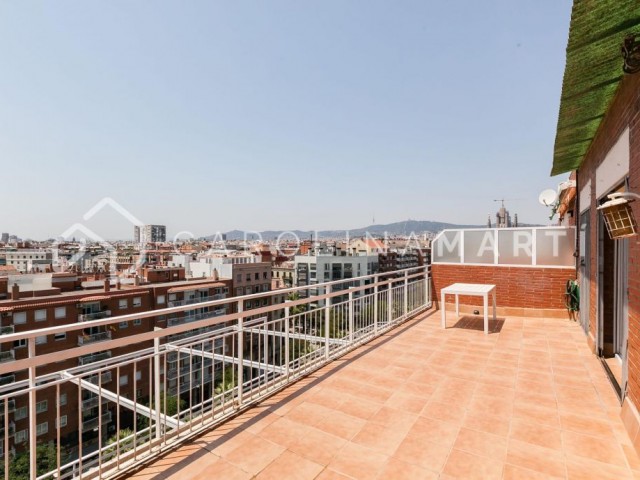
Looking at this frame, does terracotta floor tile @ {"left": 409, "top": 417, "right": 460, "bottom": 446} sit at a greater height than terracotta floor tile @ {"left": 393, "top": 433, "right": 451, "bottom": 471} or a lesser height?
lesser

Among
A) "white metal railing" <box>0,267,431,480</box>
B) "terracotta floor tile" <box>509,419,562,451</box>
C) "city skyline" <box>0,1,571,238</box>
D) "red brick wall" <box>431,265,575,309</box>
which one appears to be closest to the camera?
"white metal railing" <box>0,267,431,480</box>

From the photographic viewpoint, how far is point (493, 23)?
746 centimetres

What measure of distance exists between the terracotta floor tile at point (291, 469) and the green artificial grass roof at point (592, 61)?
3578 millimetres

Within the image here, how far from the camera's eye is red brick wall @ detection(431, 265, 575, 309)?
282 inches

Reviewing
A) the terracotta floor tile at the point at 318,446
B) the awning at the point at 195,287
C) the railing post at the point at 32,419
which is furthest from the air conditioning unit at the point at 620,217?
the awning at the point at 195,287

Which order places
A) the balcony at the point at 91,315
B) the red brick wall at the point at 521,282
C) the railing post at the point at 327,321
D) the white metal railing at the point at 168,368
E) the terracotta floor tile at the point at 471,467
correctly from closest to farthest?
the white metal railing at the point at 168,368 < the terracotta floor tile at the point at 471,467 < the railing post at the point at 327,321 < the red brick wall at the point at 521,282 < the balcony at the point at 91,315

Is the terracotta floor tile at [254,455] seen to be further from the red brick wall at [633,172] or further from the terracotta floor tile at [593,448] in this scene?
the red brick wall at [633,172]

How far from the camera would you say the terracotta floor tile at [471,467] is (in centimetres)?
220

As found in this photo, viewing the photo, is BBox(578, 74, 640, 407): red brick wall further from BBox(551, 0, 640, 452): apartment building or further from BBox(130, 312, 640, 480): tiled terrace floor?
BBox(130, 312, 640, 480): tiled terrace floor

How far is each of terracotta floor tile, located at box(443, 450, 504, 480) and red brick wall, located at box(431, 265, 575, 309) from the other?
5967 mm

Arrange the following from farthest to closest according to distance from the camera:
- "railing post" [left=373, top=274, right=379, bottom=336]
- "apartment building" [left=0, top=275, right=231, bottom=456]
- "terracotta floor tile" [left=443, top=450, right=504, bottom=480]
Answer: "apartment building" [left=0, top=275, right=231, bottom=456]
"railing post" [left=373, top=274, right=379, bottom=336]
"terracotta floor tile" [left=443, top=450, right=504, bottom=480]

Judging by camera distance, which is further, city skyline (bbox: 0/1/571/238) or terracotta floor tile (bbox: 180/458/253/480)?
city skyline (bbox: 0/1/571/238)

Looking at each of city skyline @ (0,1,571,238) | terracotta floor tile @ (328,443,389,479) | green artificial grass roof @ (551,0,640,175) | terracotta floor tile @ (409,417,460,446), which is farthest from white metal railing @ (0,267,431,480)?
city skyline @ (0,1,571,238)

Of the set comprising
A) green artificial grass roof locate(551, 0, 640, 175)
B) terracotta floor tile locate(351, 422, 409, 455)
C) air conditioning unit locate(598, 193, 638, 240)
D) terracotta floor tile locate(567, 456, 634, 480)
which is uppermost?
green artificial grass roof locate(551, 0, 640, 175)
